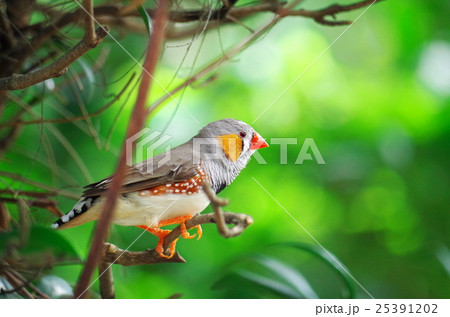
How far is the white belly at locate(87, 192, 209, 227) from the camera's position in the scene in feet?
3.27

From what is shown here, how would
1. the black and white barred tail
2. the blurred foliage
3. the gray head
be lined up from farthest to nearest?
the blurred foliage
the gray head
the black and white barred tail

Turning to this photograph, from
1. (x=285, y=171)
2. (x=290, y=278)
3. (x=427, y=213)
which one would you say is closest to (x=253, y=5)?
(x=290, y=278)

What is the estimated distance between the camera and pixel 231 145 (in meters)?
1.08

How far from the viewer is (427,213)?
5.98ft

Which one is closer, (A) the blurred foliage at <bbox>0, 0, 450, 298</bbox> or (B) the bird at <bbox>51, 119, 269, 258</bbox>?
(B) the bird at <bbox>51, 119, 269, 258</bbox>

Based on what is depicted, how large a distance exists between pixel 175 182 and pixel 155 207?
6cm

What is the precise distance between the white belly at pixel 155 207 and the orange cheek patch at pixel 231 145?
12 centimetres

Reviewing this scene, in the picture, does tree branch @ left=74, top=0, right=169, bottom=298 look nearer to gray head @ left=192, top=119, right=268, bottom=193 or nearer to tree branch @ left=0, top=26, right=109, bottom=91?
tree branch @ left=0, top=26, right=109, bottom=91

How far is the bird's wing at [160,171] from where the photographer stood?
100cm

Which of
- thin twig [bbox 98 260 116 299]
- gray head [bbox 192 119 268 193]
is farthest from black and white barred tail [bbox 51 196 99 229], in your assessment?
gray head [bbox 192 119 268 193]

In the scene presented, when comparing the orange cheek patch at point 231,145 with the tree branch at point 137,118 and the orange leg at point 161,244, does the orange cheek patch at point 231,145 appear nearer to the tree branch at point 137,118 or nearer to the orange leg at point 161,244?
the orange leg at point 161,244

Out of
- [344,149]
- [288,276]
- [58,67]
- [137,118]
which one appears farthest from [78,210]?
[344,149]

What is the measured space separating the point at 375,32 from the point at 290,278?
121 centimetres
